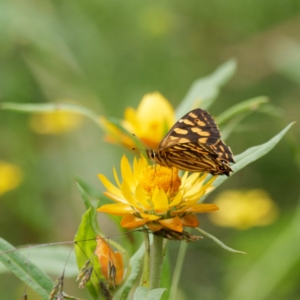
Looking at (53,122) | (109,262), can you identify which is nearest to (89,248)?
(109,262)

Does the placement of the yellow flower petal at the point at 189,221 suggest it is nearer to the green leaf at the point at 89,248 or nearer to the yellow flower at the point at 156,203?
the yellow flower at the point at 156,203

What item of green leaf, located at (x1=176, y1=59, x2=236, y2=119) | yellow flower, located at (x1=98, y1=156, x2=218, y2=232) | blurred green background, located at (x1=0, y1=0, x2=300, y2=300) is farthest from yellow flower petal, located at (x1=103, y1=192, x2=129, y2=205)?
blurred green background, located at (x1=0, y1=0, x2=300, y2=300)

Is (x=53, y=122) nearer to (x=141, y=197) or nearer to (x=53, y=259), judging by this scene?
(x=53, y=259)

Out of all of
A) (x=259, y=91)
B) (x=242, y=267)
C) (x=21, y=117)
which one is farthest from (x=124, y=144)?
(x=259, y=91)

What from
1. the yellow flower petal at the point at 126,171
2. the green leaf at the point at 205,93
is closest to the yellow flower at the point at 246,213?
the green leaf at the point at 205,93

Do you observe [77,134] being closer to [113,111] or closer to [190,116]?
[113,111]

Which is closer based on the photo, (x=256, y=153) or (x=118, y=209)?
(x=118, y=209)
